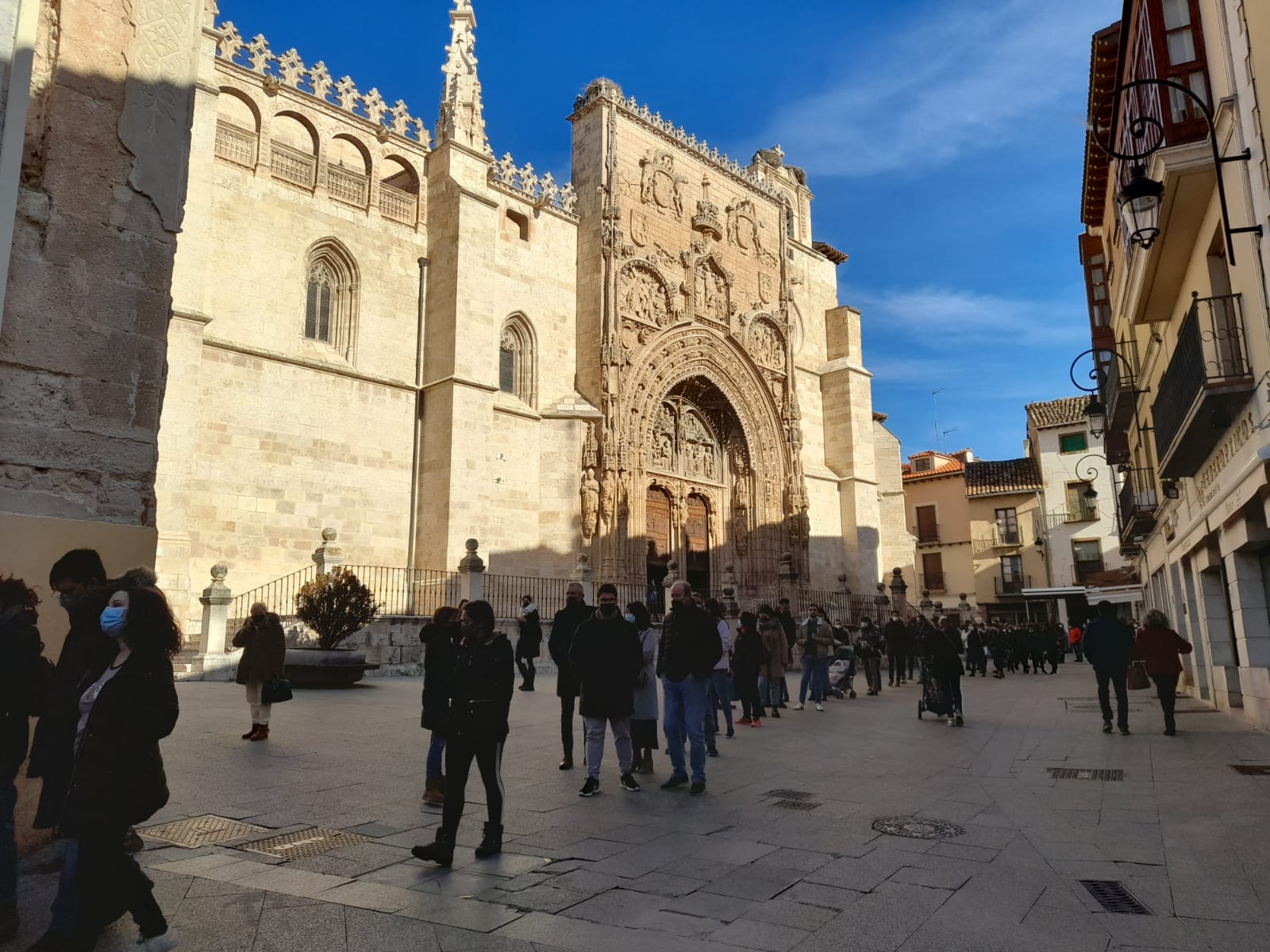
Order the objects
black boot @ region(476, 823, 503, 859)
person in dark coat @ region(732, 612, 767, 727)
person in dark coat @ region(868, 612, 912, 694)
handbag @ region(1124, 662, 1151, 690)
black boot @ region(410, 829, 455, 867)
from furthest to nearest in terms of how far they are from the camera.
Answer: person in dark coat @ region(868, 612, 912, 694)
handbag @ region(1124, 662, 1151, 690)
person in dark coat @ region(732, 612, 767, 727)
black boot @ region(476, 823, 503, 859)
black boot @ region(410, 829, 455, 867)

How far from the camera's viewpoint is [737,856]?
4668mm

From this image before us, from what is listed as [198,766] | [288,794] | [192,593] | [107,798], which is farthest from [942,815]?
[192,593]

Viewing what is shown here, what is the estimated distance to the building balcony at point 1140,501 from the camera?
52.2 ft

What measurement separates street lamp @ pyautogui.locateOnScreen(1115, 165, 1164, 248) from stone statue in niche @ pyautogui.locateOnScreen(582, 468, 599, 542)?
Result: 15.1 metres

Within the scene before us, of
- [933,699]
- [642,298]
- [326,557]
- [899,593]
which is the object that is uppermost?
[642,298]

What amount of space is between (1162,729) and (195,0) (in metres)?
11.4

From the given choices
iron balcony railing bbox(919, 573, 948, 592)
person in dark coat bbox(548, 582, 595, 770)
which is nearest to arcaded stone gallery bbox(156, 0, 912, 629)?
person in dark coat bbox(548, 582, 595, 770)

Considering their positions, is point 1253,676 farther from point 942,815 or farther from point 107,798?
point 107,798

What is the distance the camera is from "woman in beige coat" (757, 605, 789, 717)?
11.5m

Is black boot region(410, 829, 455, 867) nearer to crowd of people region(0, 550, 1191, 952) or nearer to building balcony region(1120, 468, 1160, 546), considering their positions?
crowd of people region(0, 550, 1191, 952)

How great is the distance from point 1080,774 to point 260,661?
23.3 feet

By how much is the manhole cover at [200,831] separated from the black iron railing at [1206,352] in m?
9.17

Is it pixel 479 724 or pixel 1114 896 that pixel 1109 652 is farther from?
pixel 479 724

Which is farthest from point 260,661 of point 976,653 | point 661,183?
point 661,183
